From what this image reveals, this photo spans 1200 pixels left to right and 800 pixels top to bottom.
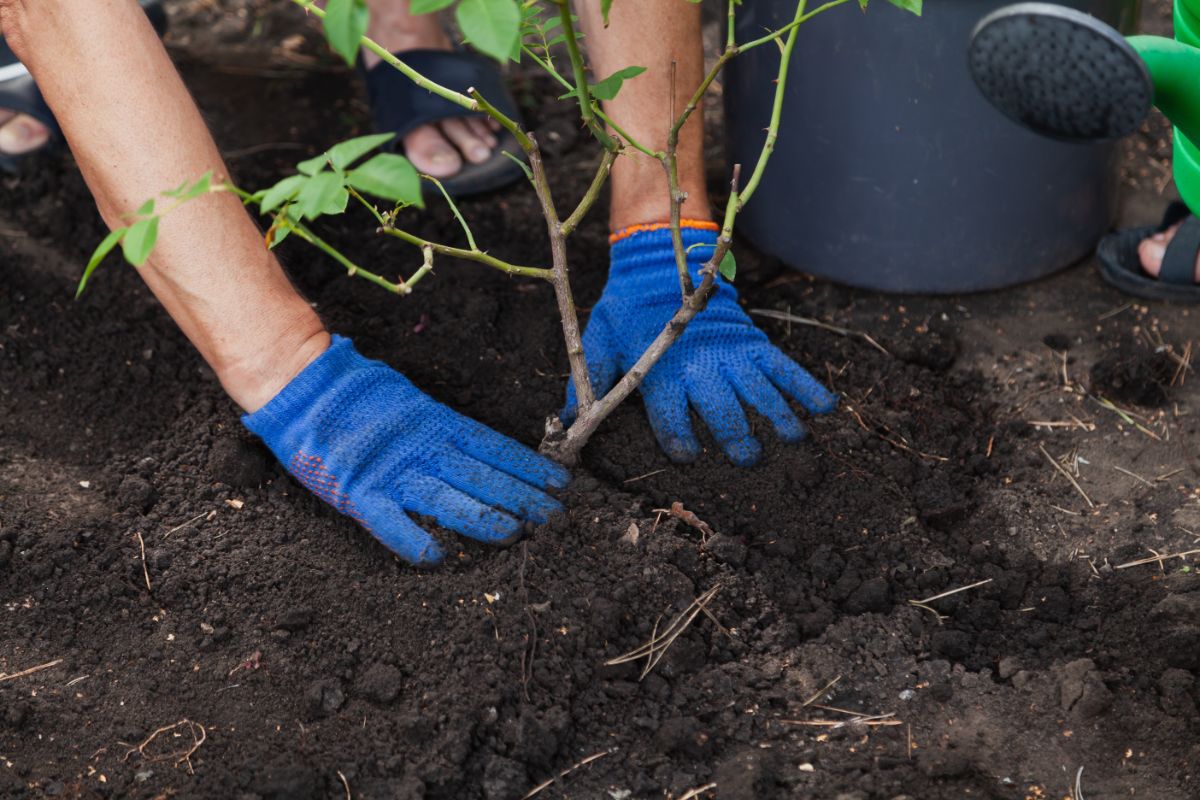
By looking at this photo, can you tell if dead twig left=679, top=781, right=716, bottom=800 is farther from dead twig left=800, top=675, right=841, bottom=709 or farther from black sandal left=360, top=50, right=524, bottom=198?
black sandal left=360, top=50, right=524, bottom=198

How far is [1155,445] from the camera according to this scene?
181cm

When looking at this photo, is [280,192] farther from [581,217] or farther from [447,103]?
[447,103]

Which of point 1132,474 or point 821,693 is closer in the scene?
point 821,693

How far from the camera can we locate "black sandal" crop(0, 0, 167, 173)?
235 cm

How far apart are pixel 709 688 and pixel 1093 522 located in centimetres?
65

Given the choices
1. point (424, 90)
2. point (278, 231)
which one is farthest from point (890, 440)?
point (424, 90)

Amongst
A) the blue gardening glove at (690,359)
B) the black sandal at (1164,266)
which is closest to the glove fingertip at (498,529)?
the blue gardening glove at (690,359)

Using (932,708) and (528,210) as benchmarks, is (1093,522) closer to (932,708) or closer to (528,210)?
(932,708)

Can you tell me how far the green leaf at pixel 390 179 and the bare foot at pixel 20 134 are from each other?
5.90 ft

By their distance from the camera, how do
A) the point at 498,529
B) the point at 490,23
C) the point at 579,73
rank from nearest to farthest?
the point at 490,23 → the point at 579,73 → the point at 498,529

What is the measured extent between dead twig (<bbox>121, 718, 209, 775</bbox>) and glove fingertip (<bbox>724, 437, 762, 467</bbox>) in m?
0.79

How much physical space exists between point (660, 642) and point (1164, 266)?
48.1 inches

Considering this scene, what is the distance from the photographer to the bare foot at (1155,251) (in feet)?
6.86

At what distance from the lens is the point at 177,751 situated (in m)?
1.35
